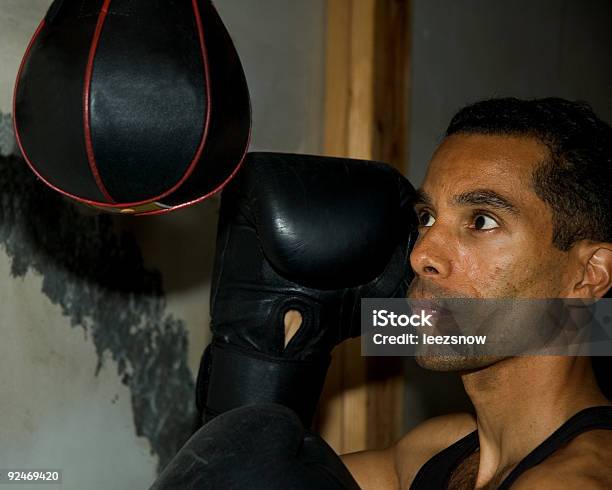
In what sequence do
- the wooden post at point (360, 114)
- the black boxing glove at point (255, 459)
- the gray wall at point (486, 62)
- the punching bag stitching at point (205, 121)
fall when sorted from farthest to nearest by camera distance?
1. the gray wall at point (486, 62)
2. the wooden post at point (360, 114)
3. the punching bag stitching at point (205, 121)
4. the black boxing glove at point (255, 459)

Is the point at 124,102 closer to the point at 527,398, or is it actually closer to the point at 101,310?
the point at 527,398

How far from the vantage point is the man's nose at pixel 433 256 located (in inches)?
59.1

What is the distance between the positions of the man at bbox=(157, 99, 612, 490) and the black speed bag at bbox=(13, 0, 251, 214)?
35 centimetres

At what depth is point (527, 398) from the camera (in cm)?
153

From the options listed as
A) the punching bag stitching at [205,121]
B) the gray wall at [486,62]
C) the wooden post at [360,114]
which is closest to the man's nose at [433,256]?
the punching bag stitching at [205,121]

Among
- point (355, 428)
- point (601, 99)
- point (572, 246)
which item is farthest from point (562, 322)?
point (601, 99)

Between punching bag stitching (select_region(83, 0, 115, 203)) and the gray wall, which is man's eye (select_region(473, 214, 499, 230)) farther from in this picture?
the gray wall

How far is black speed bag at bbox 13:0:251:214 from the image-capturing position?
4.02 ft

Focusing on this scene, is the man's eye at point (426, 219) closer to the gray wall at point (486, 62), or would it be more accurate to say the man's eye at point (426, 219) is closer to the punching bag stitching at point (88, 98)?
the punching bag stitching at point (88, 98)

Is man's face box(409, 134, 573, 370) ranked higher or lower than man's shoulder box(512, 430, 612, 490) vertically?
higher

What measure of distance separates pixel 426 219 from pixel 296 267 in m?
0.24

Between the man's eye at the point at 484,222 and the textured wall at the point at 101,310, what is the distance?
0.87 metres

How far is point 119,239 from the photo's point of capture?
2.06 metres

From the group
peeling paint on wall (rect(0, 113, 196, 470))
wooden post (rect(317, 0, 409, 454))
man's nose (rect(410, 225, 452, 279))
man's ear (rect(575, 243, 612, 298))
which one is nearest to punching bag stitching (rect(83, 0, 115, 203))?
man's nose (rect(410, 225, 452, 279))
